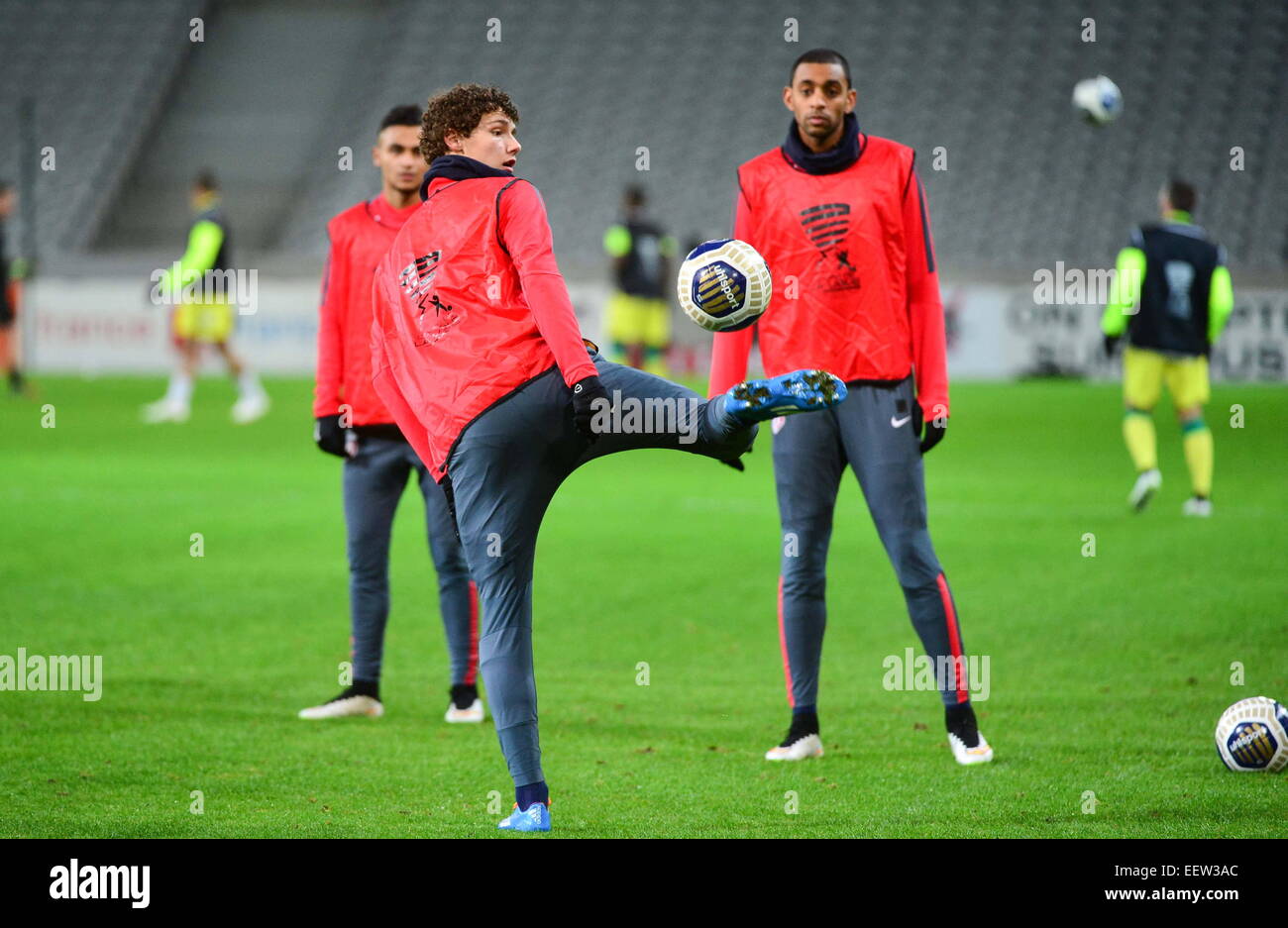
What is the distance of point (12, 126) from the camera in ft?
111

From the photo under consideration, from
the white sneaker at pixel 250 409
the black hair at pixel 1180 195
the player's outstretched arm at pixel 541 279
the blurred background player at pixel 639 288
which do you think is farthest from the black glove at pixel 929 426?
the blurred background player at pixel 639 288

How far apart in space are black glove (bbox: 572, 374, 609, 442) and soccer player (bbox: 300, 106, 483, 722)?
217cm

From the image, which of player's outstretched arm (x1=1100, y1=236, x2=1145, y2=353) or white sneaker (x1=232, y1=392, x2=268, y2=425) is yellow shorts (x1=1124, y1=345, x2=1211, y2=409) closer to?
player's outstretched arm (x1=1100, y1=236, x2=1145, y2=353)

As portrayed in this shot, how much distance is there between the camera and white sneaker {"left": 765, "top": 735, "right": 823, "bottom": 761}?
5.85 m

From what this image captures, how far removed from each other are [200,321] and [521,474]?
1549cm

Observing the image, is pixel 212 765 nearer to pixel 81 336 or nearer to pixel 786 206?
pixel 786 206

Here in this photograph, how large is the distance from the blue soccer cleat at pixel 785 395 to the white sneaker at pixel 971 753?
1.87 metres

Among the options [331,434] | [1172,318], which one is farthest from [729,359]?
[1172,318]

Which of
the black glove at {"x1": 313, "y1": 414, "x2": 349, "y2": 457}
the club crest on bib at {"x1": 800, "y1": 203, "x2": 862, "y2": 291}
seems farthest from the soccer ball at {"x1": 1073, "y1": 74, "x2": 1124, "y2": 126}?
the black glove at {"x1": 313, "y1": 414, "x2": 349, "y2": 457}

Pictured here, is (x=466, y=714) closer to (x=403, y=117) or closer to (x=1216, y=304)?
(x=403, y=117)

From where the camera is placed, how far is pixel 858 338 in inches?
227

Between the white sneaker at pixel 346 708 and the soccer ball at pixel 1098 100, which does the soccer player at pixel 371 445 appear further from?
the soccer ball at pixel 1098 100

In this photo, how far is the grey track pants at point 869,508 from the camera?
18.8 feet

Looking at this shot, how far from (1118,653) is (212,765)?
4076 mm
